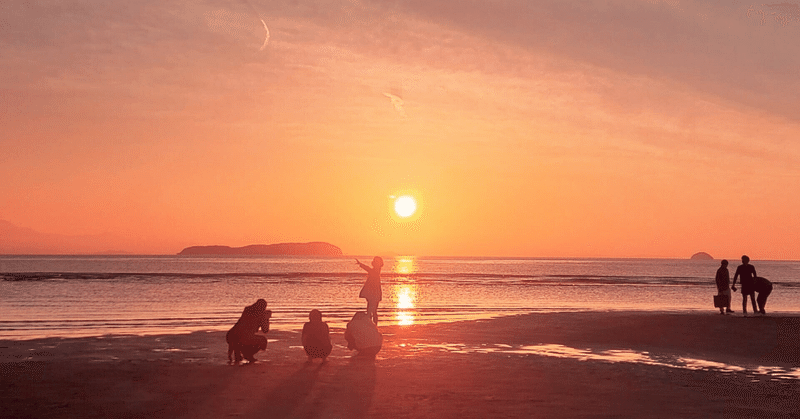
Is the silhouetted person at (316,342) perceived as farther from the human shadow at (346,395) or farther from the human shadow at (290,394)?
the human shadow at (290,394)

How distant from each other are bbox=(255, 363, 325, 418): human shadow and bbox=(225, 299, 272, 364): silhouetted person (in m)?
1.41

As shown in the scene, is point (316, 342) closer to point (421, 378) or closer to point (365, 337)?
point (365, 337)

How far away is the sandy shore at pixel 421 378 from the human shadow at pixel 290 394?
28mm

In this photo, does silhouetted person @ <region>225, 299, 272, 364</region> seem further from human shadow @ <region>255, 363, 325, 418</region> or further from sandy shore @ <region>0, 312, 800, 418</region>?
human shadow @ <region>255, 363, 325, 418</region>

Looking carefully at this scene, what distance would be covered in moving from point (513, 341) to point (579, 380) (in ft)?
24.9

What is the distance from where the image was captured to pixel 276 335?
73.0 feet

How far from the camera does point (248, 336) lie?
50.9ft

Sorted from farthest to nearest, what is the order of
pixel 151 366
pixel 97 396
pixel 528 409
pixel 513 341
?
1. pixel 513 341
2. pixel 151 366
3. pixel 97 396
4. pixel 528 409

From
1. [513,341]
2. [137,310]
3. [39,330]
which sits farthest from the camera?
[137,310]

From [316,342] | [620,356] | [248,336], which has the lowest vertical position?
[620,356]

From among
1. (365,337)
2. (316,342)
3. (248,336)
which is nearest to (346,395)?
(316,342)

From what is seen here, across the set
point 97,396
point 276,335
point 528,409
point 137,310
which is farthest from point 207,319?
point 528,409

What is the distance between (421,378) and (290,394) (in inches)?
111

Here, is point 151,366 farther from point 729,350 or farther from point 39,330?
point 729,350
